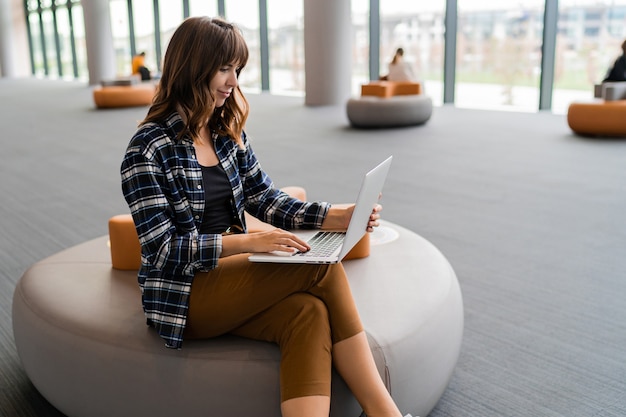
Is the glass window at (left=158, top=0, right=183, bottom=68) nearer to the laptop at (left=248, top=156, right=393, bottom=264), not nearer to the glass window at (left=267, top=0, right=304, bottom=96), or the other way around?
the glass window at (left=267, top=0, right=304, bottom=96)

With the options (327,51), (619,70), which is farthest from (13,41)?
(619,70)

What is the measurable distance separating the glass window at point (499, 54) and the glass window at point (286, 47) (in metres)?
5.15

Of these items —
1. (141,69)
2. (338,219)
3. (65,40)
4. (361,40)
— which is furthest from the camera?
(65,40)

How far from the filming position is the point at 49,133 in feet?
35.7

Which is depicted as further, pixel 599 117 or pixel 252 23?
pixel 252 23

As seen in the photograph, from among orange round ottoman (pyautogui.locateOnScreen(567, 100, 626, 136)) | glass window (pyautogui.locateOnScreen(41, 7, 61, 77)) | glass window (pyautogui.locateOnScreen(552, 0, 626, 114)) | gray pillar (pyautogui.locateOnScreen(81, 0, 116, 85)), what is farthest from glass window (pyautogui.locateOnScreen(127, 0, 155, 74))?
orange round ottoman (pyautogui.locateOnScreen(567, 100, 626, 136))

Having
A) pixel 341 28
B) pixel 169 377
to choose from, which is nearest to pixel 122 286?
pixel 169 377

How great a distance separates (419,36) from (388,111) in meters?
5.33

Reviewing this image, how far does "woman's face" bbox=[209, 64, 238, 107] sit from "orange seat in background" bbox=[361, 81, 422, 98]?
8.61 meters

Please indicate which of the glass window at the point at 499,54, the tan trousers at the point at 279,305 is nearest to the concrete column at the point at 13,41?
the glass window at the point at 499,54

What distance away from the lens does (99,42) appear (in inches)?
917

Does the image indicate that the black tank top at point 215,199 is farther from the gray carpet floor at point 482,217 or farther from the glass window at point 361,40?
the glass window at point 361,40

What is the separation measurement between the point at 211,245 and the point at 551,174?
17.4 feet

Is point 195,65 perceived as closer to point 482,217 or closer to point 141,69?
point 482,217
